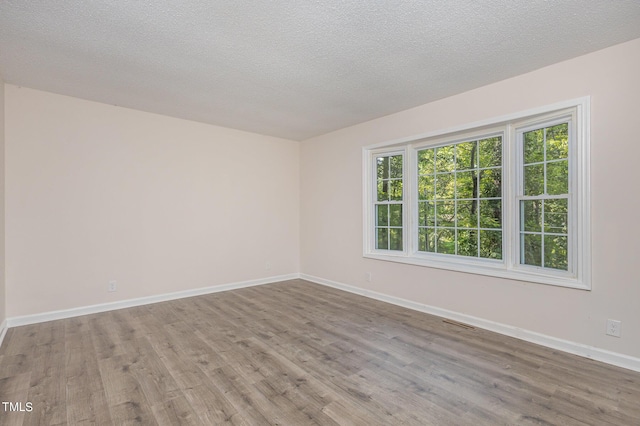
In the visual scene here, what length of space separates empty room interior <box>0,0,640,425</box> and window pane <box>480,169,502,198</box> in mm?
40

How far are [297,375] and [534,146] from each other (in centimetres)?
315

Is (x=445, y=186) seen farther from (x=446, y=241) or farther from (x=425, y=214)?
(x=446, y=241)

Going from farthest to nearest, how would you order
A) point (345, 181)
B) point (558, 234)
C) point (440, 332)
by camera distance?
point (345, 181) → point (440, 332) → point (558, 234)

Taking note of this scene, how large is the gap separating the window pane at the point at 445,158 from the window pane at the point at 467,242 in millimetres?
817

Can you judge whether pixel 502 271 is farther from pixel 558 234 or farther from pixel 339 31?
pixel 339 31

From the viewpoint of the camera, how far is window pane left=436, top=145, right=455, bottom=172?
12.6ft

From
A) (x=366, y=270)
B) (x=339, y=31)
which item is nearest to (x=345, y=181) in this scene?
(x=366, y=270)

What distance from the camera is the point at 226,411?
1.92m

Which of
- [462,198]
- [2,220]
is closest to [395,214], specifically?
[462,198]

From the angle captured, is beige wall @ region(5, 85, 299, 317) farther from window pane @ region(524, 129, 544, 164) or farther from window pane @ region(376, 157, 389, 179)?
window pane @ region(524, 129, 544, 164)

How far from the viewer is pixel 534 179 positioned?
3092mm

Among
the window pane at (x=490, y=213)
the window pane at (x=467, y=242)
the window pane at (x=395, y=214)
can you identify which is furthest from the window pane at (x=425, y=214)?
the window pane at (x=490, y=213)

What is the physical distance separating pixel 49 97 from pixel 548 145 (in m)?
5.44

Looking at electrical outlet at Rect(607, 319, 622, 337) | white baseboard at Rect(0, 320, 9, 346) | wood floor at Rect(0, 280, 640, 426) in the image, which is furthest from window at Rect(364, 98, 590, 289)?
white baseboard at Rect(0, 320, 9, 346)
